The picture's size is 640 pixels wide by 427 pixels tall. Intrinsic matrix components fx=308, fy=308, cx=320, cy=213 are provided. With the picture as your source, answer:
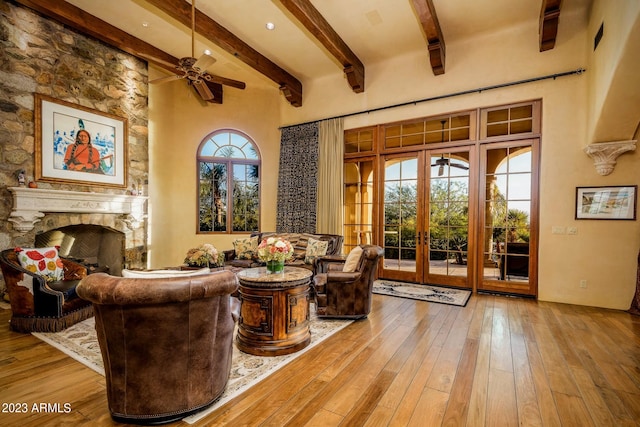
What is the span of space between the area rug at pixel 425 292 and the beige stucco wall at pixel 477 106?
119 cm

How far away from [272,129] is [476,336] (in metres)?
5.81

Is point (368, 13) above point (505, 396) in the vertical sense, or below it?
above

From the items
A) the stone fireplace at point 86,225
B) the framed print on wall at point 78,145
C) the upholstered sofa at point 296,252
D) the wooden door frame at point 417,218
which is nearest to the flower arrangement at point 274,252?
the upholstered sofa at point 296,252

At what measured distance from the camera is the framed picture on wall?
4.07m

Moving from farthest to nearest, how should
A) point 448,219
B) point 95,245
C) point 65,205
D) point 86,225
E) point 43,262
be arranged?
point 95,245, point 86,225, point 448,219, point 65,205, point 43,262

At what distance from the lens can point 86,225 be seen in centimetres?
545

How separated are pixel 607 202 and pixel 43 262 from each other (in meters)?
7.19

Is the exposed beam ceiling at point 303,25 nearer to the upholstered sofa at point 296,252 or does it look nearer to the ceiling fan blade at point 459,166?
the ceiling fan blade at point 459,166

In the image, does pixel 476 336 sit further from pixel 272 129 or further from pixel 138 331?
pixel 272 129

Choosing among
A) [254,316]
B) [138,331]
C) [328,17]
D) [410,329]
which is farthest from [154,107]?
[410,329]

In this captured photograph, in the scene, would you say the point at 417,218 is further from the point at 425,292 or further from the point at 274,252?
the point at 274,252

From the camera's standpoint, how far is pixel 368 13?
4613 millimetres

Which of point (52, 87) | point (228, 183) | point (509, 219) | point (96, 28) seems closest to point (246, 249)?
point (228, 183)

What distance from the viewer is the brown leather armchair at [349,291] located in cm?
364
